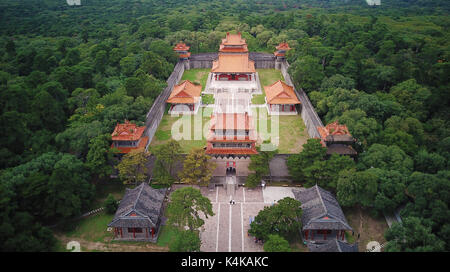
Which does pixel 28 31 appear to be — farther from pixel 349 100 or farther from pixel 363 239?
pixel 363 239

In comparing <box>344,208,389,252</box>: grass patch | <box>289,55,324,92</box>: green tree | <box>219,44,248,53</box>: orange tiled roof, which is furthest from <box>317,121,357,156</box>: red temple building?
<box>219,44,248,53</box>: orange tiled roof

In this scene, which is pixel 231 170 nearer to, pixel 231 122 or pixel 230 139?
pixel 230 139

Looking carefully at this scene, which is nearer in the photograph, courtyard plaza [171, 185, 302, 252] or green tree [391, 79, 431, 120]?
courtyard plaza [171, 185, 302, 252]

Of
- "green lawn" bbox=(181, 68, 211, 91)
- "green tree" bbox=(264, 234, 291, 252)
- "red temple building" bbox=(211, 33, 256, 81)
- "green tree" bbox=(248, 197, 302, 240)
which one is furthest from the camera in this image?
"green lawn" bbox=(181, 68, 211, 91)

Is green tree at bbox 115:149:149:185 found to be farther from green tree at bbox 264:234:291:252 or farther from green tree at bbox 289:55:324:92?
green tree at bbox 289:55:324:92

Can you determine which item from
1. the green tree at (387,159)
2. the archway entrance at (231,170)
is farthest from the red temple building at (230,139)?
the green tree at (387,159)

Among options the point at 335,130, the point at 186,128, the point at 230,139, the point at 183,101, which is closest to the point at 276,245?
the point at 230,139

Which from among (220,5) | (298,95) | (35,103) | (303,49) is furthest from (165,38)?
(220,5)
